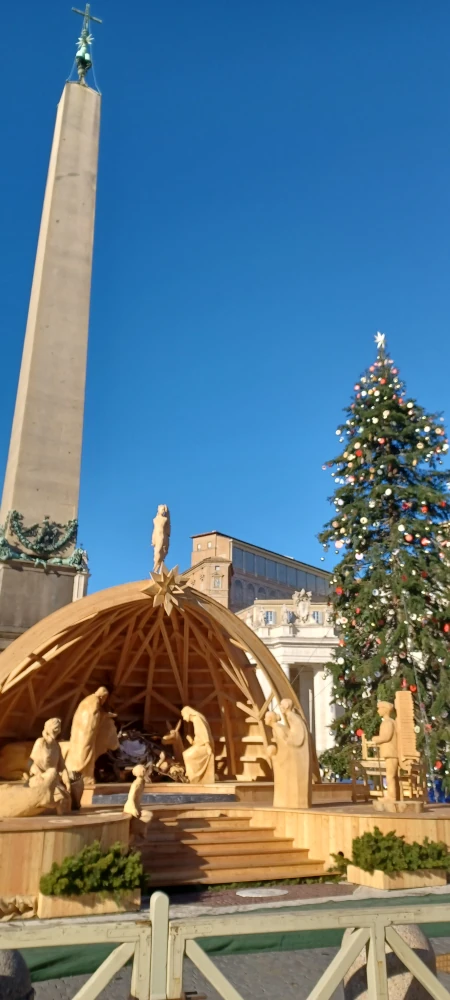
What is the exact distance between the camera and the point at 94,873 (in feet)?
24.9

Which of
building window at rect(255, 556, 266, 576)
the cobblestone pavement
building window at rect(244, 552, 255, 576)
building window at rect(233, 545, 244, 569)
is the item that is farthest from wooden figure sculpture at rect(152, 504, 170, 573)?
building window at rect(255, 556, 266, 576)

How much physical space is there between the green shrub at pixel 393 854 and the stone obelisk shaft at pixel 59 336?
8.59 metres

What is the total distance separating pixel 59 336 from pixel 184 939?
14225 mm

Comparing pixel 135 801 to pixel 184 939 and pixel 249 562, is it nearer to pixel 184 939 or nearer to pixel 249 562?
pixel 184 939

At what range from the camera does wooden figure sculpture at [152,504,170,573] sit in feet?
47.2

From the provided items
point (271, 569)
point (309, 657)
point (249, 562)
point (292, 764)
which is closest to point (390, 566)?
point (292, 764)

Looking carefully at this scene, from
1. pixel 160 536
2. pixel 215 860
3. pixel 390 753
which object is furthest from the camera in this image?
pixel 160 536

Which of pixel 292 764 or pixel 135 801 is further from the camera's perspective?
pixel 292 764

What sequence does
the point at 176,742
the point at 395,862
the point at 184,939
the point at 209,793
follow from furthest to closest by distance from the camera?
the point at 176,742
the point at 209,793
the point at 395,862
the point at 184,939

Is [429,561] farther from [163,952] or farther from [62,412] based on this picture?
[163,952]

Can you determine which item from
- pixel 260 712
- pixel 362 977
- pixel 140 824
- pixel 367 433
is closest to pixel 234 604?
pixel 367 433

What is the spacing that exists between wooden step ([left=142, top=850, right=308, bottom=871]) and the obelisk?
251 inches

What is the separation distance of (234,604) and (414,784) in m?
50.3

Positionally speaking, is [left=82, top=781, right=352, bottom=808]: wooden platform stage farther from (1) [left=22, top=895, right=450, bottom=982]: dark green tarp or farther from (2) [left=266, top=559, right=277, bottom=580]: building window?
(2) [left=266, top=559, right=277, bottom=580]: building window
